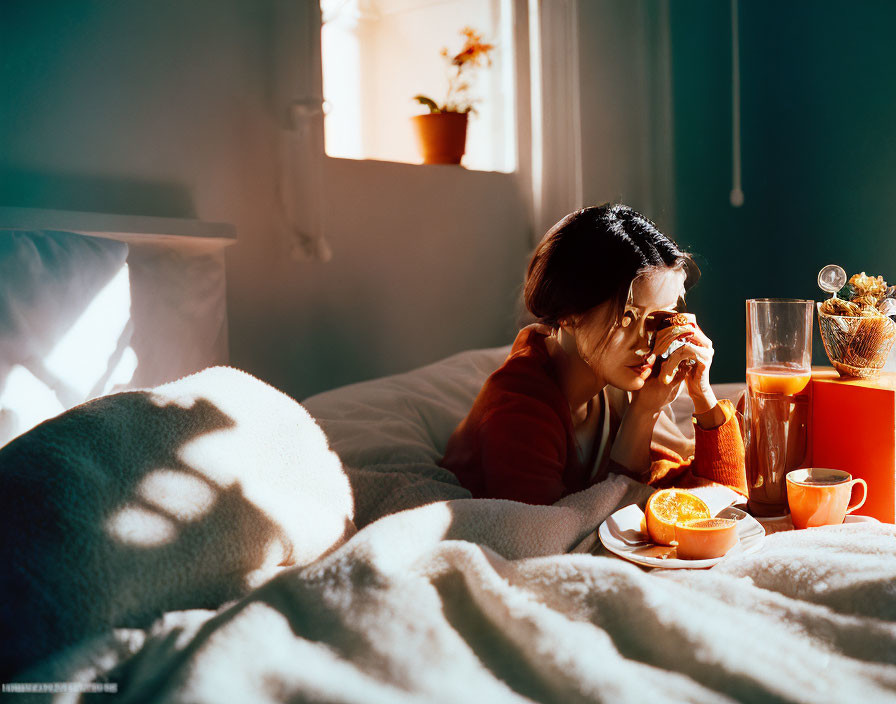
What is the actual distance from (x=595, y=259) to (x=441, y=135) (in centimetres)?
122

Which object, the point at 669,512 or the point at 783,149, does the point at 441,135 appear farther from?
the point at 669,512

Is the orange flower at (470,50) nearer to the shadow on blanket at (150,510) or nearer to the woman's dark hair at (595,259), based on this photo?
the woman's dark hair at (595,259)

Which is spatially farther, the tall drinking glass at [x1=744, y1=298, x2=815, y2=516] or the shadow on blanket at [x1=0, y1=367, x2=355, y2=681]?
the tall drinking glass at [x1=744, y1=298, x2=815, y2=516]

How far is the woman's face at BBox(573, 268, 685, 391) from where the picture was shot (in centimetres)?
108

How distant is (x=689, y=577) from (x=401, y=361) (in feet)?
5.01

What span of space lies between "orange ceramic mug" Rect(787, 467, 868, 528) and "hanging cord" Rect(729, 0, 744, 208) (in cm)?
206

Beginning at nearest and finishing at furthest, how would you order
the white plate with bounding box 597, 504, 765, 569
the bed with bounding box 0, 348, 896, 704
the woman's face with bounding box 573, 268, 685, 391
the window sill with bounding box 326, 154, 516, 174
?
the bed with bounding box 0, 348, 896, 704
the white plate with bounding box 597, 504, 765, 569
the woman's face with bounding box 573, 268, 685, 391
the window sill with bounding box 326, 154, 516, 174

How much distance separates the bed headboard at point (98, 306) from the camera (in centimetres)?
101

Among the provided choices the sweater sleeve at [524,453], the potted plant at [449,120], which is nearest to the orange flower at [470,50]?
the potted plant at [449,120]

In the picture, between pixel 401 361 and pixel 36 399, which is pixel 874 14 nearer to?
pixel 401 361

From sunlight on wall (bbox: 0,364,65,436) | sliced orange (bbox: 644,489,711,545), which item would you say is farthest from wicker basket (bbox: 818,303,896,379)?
sunlight on wall (bbox: 0,364,65,436)

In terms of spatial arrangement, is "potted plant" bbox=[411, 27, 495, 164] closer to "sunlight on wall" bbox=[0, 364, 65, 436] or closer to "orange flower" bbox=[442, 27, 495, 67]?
"orange flower" bbox=[442, 27, 495, 67]

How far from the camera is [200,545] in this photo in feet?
2.21

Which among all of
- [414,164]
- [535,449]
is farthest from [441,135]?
[535,449]
